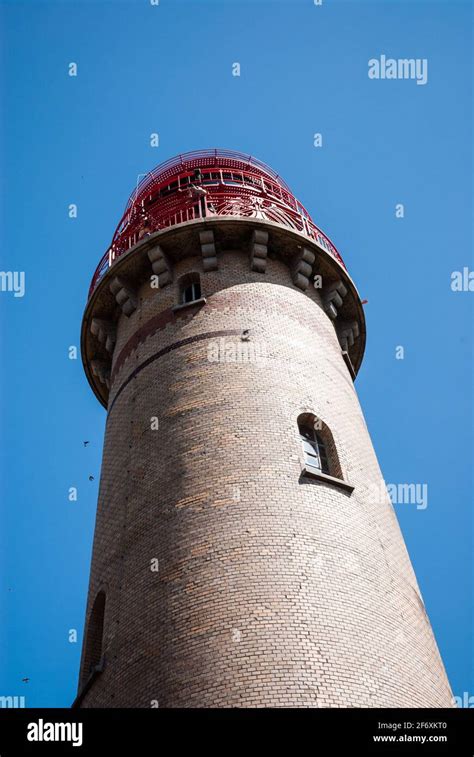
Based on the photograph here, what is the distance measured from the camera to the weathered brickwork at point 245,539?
36.1 feet

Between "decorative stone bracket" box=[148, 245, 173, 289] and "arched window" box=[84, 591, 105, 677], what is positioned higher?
"decorative stone bracket" box=[148, 245, 173, 289]

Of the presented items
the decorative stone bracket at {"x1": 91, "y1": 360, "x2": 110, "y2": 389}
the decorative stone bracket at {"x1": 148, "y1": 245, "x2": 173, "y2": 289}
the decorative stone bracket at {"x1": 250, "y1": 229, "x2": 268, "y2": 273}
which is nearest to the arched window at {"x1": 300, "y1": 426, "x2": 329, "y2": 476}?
the decorative stone bracket at {"x1": 250, "y1": 229, "x2": 268, "y2": 273}

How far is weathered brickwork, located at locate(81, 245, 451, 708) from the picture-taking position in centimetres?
1099

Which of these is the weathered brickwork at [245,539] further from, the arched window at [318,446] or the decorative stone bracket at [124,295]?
the decorative stone bracket at [124,295]

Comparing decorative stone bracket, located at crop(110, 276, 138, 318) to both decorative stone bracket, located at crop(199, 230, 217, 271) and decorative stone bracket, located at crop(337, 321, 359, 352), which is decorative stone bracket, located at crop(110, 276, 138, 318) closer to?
decorative stone bracket, located at crop(199, 230, 217, 271)

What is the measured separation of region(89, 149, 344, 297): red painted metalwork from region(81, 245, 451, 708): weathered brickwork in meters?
3.09

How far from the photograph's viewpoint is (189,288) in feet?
61.5

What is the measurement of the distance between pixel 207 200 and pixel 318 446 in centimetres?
822

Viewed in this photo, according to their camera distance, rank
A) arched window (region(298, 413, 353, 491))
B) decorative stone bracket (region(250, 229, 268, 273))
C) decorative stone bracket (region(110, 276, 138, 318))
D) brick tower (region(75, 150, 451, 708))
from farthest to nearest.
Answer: decorative stone bracket (region(110, 276, 138, 318)), decorative stone bracket (region(250, 229, 268, 273)), arched window (region(298, 413, 353, 491)), brick tower (region(75, 150, 451, 708))

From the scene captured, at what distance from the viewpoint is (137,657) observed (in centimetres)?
1195

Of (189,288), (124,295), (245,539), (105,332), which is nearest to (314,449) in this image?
(245,539)

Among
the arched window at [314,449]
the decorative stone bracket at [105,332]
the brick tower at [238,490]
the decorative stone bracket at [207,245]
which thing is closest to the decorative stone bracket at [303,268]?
the brick tower at [238,490]

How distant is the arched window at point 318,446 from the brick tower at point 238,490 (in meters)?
0.04

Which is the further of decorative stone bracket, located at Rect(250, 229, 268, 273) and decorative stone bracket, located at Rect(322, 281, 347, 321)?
decorative stone bracket, located at Rect(322, 281, 347, 321)
